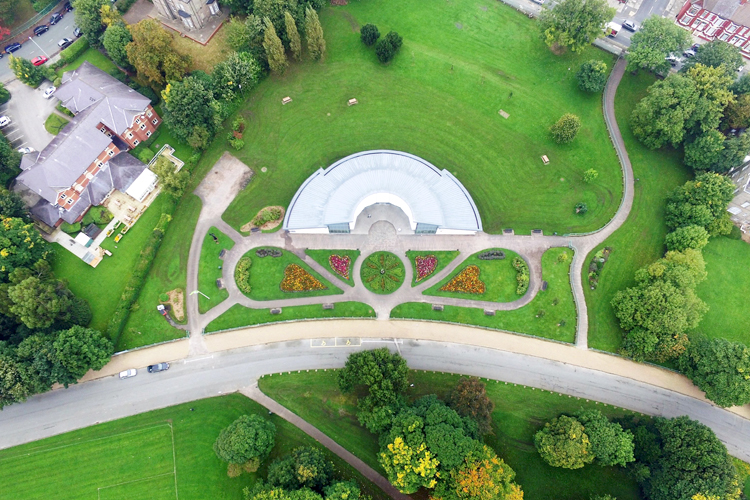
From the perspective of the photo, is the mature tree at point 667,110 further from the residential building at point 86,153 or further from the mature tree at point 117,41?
the mature tree at point 117,41

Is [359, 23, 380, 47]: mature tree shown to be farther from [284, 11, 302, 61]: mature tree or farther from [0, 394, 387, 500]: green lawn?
[0, 394, 387, 500]: green lawn

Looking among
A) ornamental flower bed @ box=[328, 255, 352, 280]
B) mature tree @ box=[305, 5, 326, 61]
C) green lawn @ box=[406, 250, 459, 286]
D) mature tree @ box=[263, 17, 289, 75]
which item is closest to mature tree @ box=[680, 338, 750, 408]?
green lawn @ box=[406, 250, 459, 286]

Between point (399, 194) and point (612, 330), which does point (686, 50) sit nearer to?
point (612, 330)

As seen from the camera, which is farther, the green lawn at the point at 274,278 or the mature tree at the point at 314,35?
the mature tree at the point at 314,35

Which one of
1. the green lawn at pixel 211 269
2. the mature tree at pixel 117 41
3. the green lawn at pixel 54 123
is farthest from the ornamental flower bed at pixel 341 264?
the green lawn at pixel 54 123

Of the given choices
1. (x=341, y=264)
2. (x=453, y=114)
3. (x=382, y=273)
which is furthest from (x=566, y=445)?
(x=453, y=114)

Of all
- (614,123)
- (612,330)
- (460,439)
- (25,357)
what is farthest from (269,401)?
(614,123)
